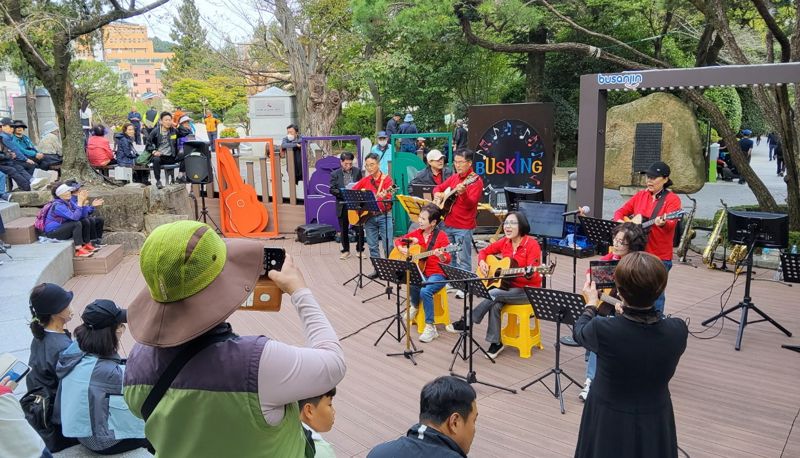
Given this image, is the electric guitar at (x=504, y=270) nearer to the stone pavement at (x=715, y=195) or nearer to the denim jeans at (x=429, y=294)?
the denim jeans at (x=429, y=294)

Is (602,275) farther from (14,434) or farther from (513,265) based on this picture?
(14,434)

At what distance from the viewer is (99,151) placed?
44.9 feet

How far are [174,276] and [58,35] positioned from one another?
1190cm

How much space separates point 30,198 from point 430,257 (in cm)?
856

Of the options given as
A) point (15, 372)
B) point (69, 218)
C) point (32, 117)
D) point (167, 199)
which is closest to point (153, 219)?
point (167, 199)

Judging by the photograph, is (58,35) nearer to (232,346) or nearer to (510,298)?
(510,298)

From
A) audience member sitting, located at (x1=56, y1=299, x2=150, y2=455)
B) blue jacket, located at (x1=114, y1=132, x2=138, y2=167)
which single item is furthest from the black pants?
audience member sitting, located at (x1=56, y1=299, x2=150, y2=455)

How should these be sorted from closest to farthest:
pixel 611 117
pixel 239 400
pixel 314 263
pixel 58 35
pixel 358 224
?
pixel 239 400
pixel 358 224
pixel 314 263
pixel 58 35
pixel 611 117

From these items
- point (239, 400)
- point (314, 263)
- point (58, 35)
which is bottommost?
point (314, 263)

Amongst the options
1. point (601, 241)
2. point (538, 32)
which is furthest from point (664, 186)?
point (538, 32)

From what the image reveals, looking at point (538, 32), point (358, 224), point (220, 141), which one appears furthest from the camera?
point (538, 32)

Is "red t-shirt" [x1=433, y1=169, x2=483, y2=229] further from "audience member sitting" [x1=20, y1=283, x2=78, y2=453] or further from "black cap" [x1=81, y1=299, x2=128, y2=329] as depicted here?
"audience member sitting" [x1=20, y1=283, x2=78, y2=453]

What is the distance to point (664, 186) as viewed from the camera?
7.14 metres

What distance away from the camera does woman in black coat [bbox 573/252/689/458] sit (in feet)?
10.4
